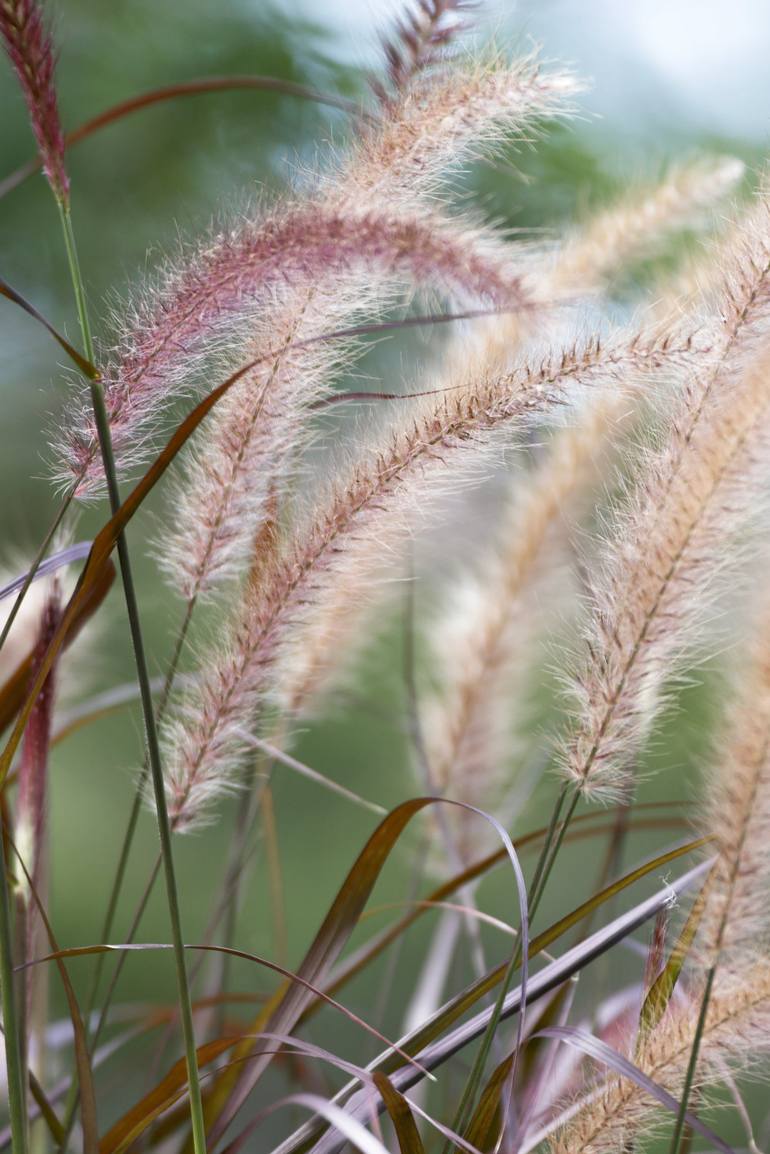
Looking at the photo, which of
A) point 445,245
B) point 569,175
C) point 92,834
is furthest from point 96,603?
point 569,175

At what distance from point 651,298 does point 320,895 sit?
107 centimetres

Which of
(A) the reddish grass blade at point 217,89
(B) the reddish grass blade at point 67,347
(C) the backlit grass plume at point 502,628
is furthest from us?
(C) the backlit grass plume at point 502,628

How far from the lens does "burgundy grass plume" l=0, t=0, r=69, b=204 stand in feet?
0.84

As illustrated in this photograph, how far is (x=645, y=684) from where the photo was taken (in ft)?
1.07

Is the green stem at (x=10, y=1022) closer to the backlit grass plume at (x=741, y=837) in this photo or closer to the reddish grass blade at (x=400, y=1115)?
the reddish grass blade at (x=400, y=1115)

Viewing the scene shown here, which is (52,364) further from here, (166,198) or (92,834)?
(92,834)

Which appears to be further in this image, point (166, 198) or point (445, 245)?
point (166, 198)

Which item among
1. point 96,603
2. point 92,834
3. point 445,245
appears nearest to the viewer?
point 445,245

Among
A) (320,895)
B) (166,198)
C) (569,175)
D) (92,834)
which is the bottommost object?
(320,895)

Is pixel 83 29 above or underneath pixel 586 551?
above

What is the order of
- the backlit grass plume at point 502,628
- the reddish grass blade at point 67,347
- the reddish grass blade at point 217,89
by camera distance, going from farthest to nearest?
the backlit grass plume at point 502,628 < the reddish grass blade at point 217,89 < the reddish grass blade at point 67,347

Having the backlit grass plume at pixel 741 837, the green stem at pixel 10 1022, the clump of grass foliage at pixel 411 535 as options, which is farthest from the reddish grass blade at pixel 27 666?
the backlit grass plume at pixel 741 837

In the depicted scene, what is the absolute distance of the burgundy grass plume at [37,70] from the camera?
257mm

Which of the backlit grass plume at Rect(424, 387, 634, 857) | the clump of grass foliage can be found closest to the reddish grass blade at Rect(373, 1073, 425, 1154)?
the clump of grass foliage
